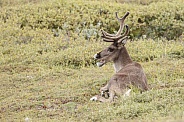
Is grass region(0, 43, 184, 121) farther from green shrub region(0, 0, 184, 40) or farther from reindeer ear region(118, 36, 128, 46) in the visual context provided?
green shrub region(0, 0, 184, 40)

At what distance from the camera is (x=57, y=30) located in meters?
17.2

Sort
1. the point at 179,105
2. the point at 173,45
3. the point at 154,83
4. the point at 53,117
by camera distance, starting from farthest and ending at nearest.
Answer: the point at 173,45
the point at 154,83
the point at 53,117
the point at 179,105

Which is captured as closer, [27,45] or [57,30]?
[27,45]

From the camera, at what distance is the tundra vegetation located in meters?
8.93

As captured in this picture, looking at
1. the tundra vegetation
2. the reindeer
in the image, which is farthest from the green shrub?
the reindeer

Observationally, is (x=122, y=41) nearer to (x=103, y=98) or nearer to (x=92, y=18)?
(x=103, y=98)

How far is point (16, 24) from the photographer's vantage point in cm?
1720

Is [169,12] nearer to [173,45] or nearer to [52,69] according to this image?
[173,45]

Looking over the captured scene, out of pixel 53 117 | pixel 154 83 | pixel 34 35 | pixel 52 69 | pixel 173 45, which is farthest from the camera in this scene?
pixel 34 35

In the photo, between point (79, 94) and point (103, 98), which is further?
point (79, 94)

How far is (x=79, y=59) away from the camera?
14031mm

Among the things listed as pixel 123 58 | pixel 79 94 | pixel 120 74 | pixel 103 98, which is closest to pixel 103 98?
pixel 103 98

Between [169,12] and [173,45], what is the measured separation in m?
3.80

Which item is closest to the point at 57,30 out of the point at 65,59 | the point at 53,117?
the point at 65,59
